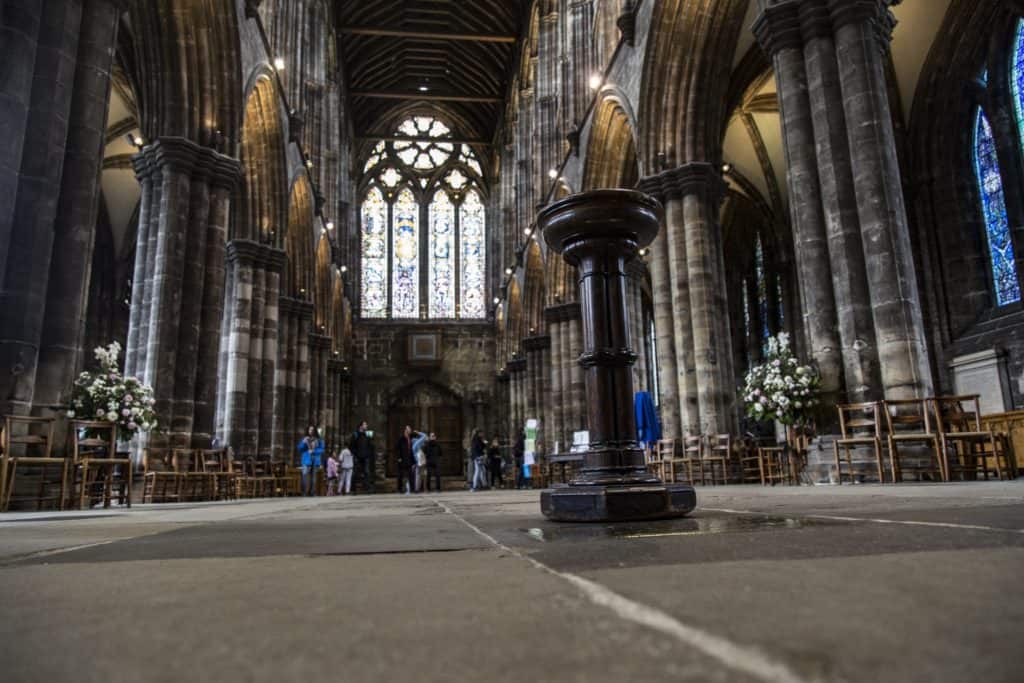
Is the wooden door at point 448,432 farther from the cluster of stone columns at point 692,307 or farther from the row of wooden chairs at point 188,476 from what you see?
the cluster of stone columns at point 692,307

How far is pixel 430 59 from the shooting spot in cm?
3106

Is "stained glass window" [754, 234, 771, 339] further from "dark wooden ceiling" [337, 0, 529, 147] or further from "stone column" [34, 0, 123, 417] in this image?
"stone column" [34, 0, 123, 417]

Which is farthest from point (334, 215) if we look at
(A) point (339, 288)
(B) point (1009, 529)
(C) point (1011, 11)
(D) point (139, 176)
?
(B) point (1009, 529)

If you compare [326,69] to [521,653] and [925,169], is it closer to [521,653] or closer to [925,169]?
[925,169]

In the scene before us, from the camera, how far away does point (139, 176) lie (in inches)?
399

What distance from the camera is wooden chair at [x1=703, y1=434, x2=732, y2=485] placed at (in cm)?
1027

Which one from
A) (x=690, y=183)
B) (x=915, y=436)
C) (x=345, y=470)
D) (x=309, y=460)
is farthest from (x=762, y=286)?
(x=915, y=436)

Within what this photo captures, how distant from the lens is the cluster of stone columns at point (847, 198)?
7.02 metres

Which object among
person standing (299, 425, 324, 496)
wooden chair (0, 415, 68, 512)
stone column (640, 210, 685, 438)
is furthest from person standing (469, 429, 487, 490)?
wooden chair (0, 415, 68, 512)

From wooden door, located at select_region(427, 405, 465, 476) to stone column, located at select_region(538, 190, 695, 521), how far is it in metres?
26.6

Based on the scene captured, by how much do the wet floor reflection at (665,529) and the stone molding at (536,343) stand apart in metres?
21.0

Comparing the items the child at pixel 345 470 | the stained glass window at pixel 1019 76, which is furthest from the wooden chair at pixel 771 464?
the child at pixel 345 470

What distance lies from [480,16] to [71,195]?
25.2 metres

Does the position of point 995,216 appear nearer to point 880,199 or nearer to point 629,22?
point 629,22
